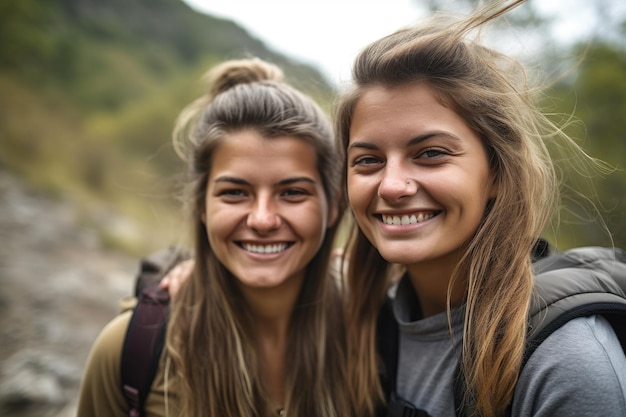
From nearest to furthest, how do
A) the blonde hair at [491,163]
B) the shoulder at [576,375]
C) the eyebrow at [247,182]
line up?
the shoulder at [576,375] < the blonde hair at [491,163] < the eyebrow at [247,182]

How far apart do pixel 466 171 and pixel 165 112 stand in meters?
22.3

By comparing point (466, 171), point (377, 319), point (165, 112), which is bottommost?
point (377, 319)

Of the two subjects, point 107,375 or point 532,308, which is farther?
point 107,375

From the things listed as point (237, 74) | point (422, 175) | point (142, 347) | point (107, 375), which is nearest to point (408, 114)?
point (422, 175)

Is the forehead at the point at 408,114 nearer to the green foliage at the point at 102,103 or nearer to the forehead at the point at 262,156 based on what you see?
the forehead at the point at 262,156

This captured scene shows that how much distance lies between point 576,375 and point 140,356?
5.48ft

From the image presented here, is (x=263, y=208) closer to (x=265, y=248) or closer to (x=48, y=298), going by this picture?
(x=265, y=248)

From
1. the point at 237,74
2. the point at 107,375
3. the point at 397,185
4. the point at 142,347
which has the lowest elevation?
the point at 107,375

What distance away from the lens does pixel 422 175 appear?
1.58m

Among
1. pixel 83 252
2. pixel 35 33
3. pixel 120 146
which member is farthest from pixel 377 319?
pixel 35 33

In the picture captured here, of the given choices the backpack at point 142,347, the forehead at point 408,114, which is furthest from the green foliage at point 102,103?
the forehead at point 408,114

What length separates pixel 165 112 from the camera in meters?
22.0

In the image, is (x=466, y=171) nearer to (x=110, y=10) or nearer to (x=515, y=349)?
(x=515, y=349)

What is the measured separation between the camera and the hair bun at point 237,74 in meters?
2.45
